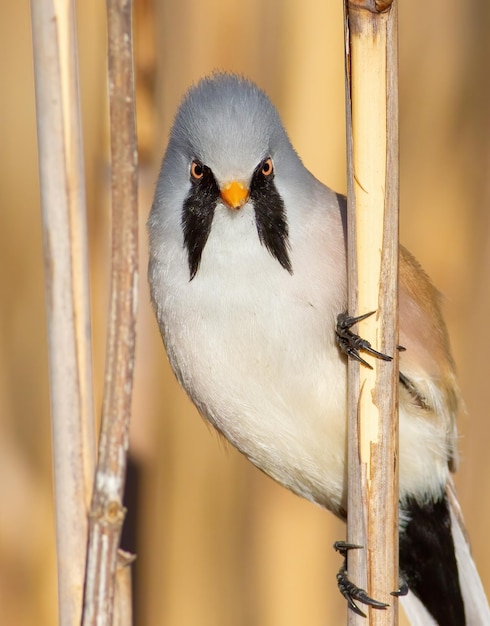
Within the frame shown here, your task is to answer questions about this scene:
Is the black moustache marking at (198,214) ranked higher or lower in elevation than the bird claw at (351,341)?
higher

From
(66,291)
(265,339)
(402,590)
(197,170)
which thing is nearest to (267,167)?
(197,170)

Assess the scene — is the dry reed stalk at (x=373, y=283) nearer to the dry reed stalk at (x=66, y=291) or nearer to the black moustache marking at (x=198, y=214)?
the black moustache marking at (x=198, y=214)

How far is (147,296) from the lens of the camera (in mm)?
1729

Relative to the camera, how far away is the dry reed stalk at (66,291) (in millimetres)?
1039

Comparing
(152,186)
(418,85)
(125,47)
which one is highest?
(418,85)

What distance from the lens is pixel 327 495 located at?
5.16 feet

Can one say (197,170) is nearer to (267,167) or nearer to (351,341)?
(267,167)

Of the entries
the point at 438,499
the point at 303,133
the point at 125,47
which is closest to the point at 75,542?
the point at 125,47

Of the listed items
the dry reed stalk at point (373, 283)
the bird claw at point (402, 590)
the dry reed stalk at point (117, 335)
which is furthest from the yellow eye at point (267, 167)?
the bird claw at point (402, 590)

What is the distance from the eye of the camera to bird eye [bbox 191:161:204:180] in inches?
50.6

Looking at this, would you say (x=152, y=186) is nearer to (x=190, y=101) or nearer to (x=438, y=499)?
(x=190, y=101)

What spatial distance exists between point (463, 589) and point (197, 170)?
0.92m

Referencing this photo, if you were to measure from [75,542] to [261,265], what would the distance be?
0.46m

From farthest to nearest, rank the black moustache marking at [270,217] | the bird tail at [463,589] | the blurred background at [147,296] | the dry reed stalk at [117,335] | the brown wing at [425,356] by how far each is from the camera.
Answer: the blurred background at [147,296]
the bird tail at [463,589]
the brown wing at [425,356]
the black moustache marking at [270,217]
the dry reed stalk at [117,335]
